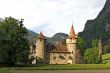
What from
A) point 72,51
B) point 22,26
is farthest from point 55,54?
point 22,26

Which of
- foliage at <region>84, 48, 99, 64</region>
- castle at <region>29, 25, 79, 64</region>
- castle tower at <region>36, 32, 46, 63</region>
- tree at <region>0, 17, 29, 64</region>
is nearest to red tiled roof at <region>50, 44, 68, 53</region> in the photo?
castle at <region>29, 25, 79, 64</region>

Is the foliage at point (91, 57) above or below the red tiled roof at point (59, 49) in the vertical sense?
below

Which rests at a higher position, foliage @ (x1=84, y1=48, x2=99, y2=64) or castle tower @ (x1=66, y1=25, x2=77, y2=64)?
castle tower @ (x1=66, y1=25, x2=77, y2=64)

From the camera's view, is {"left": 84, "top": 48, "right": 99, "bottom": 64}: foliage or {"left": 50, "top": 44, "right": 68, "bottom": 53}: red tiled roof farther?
{"left": 50, "top": 44, "right": 68, "bottom": 53}: red tiled roof

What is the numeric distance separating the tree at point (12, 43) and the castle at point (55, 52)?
135 feet

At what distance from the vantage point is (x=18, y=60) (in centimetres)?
11175

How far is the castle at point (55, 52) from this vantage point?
157 m

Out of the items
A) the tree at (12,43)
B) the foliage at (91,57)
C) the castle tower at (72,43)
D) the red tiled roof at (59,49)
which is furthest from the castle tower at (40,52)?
the tree at (12,43)

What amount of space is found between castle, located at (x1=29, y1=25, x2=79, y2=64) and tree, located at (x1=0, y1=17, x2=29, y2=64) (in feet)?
135

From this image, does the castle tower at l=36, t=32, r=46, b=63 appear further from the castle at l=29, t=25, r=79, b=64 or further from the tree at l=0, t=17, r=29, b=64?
the tree at l=0, t=17, r=29, b=64

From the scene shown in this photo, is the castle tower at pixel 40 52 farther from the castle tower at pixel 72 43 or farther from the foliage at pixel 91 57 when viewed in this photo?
the foliage at pixel 91 57

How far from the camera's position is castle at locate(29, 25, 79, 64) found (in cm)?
15712

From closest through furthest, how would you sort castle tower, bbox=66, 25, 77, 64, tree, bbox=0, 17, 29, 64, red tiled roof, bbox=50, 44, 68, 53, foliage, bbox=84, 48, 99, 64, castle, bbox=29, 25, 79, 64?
tree, bbox=0, 17, 29, 64
castle, bbox=29, 25, 79, 64
castle tower, bbox=66, 25, 77, 64
foliage, bbox=84, 48, 99, 64
red tiled roof, bbox=50, 44, 68, 53

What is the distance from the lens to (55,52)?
16138cm
